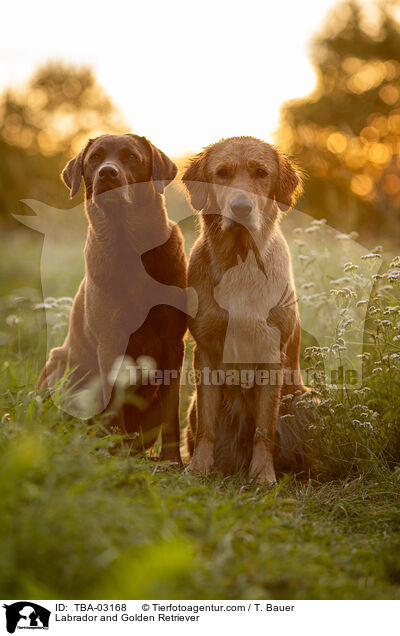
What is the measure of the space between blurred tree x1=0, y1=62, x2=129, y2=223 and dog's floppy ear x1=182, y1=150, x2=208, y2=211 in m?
13.8

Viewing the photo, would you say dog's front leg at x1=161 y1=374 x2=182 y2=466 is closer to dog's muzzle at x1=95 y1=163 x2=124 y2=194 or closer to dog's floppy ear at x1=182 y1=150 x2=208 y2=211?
dog's floppy ear at x1=182 y1=150 x2=208 y2=211

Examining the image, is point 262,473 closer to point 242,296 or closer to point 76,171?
point 242,296

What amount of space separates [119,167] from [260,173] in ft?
2.89

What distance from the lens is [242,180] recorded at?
3582 mm

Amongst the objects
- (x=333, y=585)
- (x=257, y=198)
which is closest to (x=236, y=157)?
(x=257, y=198)

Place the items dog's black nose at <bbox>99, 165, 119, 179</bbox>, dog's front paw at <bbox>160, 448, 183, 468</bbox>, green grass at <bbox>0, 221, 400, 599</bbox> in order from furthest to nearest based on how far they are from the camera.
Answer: dog's front paw at <bbox>160, 448, 183, 468</bbox> < dog's black nose at <bbox>99, 165, 119, 179</bbox> < green grass at <bbox>0, 221, 400, 599</bbox>

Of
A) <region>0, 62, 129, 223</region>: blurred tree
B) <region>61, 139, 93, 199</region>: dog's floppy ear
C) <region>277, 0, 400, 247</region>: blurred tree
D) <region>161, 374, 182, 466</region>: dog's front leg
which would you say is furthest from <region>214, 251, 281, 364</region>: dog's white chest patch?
<region>0, 62, 129, 223</region>: blurred tree

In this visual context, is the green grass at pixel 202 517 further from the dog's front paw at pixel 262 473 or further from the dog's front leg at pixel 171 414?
the dog's front leg at pixel 171 414

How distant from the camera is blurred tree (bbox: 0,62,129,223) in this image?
1767 centimetres

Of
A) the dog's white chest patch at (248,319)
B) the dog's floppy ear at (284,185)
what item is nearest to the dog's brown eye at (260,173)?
the dog's floppy ear at (284,185)

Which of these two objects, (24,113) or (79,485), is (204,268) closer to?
(79,485)

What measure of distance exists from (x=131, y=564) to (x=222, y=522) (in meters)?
0.54

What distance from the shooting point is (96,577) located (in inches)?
73.1
